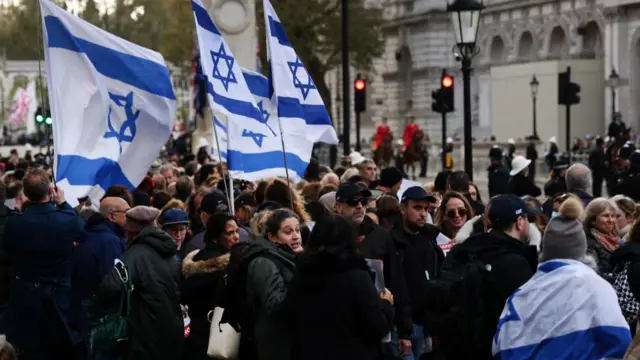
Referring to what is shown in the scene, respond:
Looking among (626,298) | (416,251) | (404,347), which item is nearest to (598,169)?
(416,251)

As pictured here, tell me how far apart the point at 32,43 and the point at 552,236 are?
138 meters

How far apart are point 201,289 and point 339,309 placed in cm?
203

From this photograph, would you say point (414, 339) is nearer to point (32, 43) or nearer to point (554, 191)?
point (554, 191)

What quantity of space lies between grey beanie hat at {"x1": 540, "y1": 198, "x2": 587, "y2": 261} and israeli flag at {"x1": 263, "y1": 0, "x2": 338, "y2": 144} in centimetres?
541

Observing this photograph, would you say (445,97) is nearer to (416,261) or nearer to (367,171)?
(367,171)

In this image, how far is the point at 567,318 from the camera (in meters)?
7.48

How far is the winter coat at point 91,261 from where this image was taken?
35.2 feet

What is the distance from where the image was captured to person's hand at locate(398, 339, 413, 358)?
9523 millimetres

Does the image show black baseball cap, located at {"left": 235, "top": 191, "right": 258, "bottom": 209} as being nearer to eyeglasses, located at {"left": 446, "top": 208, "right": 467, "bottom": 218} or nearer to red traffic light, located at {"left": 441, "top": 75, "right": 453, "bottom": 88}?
eyeglasses, located at {"left": 446, "top": 208, "right": 467, "bottom": 218}

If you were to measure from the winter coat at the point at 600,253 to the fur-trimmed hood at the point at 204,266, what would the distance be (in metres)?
2.32

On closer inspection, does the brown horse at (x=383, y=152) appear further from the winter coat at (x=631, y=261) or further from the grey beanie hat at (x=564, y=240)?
the grey beanie hat at (x=564, y=240)

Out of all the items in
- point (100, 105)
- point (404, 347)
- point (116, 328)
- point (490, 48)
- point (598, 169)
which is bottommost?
point (598, 169)

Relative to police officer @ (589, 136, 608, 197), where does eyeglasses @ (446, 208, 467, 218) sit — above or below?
above

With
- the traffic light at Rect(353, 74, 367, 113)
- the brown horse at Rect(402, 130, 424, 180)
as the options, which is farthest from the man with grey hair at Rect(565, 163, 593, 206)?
the brown horse at Rect(402, 130, 424, 180)
